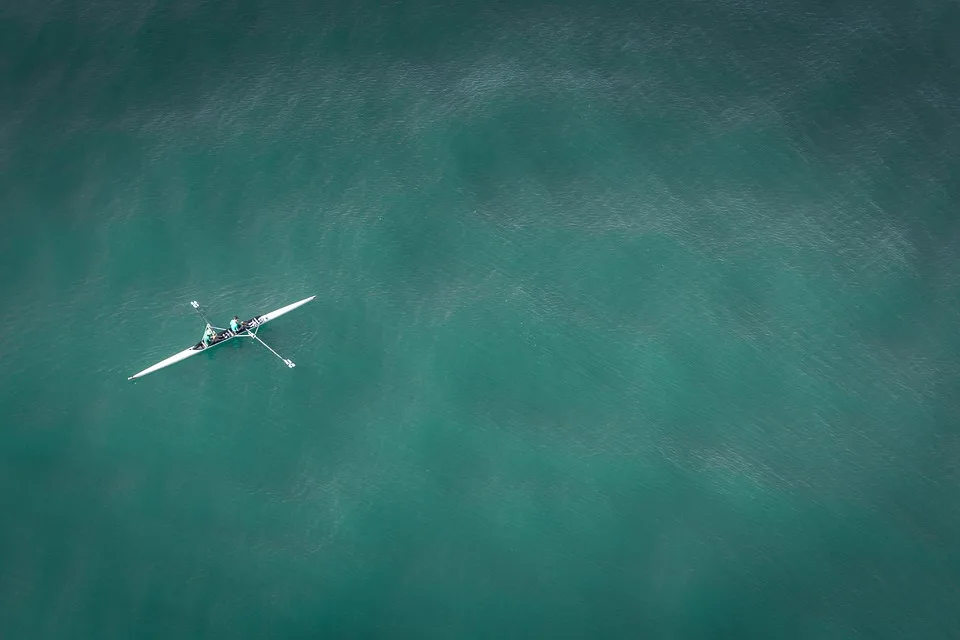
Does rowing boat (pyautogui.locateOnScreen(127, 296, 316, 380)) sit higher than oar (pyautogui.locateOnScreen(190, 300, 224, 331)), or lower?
lower

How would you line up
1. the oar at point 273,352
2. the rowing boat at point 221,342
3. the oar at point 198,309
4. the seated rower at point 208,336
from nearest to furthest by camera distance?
the seated rower at point 208,336 → the rowing boat at point 221,342 → the oar at point 273,352 → the oar at point 198,309

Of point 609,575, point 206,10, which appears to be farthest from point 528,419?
point 206,10

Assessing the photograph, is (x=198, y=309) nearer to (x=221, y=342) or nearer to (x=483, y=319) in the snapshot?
(x=221, y=342)

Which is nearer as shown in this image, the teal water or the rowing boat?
the teal water

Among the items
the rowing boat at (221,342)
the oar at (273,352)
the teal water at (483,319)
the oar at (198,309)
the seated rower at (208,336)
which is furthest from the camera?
the oar at (198,309)

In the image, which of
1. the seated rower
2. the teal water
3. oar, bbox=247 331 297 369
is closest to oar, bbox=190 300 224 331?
the teal water

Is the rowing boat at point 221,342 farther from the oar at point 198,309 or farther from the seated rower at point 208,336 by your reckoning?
the seated rower at point 208,336

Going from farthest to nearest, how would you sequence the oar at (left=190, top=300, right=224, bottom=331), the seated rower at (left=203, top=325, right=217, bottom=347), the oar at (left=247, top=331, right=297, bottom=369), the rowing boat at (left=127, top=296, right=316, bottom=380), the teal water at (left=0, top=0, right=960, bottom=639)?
the oar at (left=190, top=300, right=224, bottom=331)
the oar at (left=247, top=331, right=297, bottom=369)
the rowing boat at (left=127, top=296, right=316, bottom=380)
the seated rower at (left=203, top=325, right=217, bottom=347)
the teal water at (left=0, top=0, right=960, bottom=639)

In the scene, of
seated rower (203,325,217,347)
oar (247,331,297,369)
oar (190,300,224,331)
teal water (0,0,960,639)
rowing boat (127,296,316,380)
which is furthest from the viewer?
oar (190,300,224,331)

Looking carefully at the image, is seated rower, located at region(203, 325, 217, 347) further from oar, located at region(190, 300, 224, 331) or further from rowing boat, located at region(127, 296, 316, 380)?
oar, located at region(190, 300, 224, 331)

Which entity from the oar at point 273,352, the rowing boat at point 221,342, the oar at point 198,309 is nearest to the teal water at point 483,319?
the oar at point 273,352
